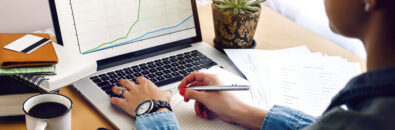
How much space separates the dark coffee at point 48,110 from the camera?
67cm

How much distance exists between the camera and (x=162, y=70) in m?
0.96

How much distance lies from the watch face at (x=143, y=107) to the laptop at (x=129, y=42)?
34 mm

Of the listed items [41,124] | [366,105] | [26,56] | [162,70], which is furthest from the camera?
[162,70]

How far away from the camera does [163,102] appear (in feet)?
2.64

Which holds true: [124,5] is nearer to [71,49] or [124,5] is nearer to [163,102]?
[71,49]

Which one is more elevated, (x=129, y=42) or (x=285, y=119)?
(x=129, y=42)

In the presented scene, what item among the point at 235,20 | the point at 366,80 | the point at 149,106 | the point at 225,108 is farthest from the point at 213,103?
the point at 366,80

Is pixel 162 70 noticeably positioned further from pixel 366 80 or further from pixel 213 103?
pixel 366 80

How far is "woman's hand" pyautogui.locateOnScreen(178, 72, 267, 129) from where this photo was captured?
2.69 ft

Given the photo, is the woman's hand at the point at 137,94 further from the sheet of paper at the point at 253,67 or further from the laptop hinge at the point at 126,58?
the sheet of paper at the point at 253,67

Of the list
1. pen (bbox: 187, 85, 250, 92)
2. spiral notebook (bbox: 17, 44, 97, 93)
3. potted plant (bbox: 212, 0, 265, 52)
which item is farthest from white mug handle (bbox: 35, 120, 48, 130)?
potted plant (bbox: 212, 0, 265, 52)

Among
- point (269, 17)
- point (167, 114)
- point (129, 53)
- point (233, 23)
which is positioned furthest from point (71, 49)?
point (269, 17)

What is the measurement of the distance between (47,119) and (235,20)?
549 mm

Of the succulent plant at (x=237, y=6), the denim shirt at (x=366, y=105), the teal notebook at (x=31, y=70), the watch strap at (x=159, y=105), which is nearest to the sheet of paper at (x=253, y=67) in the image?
the succulent plant at (x=237, y=6)
